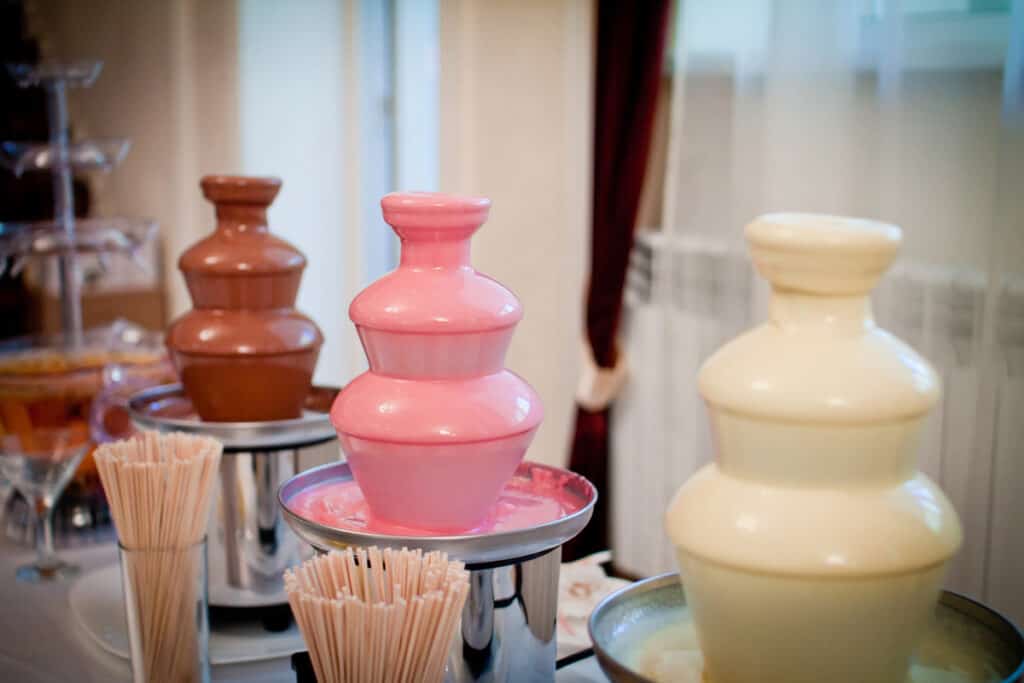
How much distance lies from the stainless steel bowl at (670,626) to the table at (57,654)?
0.48 feet

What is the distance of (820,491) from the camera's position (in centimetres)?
60

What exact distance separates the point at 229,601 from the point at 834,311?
2.07 feet

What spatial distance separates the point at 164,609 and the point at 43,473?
1.48 ft

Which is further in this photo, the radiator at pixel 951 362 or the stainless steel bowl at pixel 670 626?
the radiator at pixel 951 362

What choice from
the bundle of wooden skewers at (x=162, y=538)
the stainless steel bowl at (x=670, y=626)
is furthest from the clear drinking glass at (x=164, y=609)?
the stainless steel bowl at (x=670, y=626)

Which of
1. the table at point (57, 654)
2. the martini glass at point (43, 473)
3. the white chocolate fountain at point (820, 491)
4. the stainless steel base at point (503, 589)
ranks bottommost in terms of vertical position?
the table at point (57, 654)

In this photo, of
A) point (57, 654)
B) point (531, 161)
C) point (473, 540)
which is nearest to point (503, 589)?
point (473, 540)

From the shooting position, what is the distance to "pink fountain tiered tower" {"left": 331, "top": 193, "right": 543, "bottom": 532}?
2.47 ft

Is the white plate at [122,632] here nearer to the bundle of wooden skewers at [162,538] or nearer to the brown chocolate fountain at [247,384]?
the brown chocolate fountain at [247,384]

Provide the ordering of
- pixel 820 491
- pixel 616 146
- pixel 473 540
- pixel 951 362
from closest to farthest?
pixel 820 491, pixel 473 540, pixel 951 362, pixel 616 146

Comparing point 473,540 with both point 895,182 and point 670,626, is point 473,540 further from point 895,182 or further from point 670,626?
point 895,182

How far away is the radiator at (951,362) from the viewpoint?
1746 mm

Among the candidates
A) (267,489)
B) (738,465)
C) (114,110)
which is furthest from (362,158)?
(738,465)

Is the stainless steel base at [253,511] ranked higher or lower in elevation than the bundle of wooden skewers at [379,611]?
lower
